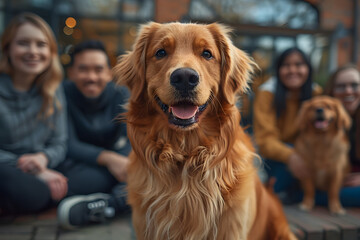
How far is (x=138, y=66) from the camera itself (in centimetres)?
→ 177

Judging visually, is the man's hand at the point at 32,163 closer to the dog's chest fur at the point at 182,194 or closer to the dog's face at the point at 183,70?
the dog's face at the point at 183,70

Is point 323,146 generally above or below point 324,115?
below

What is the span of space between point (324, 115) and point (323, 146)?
340 millimetres

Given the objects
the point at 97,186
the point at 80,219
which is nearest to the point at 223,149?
the point at 80,219

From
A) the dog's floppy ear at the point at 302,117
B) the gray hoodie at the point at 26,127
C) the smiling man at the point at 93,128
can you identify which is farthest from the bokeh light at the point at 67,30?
the dog's floppy ear at the point at 302,117

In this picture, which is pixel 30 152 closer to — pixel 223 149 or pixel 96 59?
pixel 96 59

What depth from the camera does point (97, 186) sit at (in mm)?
2803

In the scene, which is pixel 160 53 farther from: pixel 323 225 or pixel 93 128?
pixel 323 225

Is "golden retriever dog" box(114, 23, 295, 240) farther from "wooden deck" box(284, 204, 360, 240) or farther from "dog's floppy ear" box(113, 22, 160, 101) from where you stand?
"wooden deck" box(284, 204, 360, 240)

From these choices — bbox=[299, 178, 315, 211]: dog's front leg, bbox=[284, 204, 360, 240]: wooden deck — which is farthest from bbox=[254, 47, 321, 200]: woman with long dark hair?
bbox=[284, 204, 360, 240]: wooden deck

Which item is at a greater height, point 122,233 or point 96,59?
point 96,59

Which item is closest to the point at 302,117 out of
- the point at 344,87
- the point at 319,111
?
the point at 319,111

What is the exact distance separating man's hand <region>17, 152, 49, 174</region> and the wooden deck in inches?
84.5

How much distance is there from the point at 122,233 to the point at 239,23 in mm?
5711
